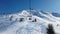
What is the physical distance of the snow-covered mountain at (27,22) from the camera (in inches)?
66.7

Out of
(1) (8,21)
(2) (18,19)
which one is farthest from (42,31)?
(1) (8,21)

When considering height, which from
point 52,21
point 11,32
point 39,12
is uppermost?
point 39,12

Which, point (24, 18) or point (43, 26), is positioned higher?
point (24, 18)

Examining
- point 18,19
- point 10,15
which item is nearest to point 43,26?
point 18,19

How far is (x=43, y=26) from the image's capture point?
1719 mm

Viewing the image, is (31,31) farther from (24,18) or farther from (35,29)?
(24,18)

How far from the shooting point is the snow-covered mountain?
5.56 feet

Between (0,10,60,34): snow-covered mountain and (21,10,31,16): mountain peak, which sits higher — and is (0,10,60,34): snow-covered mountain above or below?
below

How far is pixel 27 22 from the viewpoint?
175 cm

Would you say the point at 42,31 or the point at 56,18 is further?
the point at 56,18

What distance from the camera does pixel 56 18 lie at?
180cm

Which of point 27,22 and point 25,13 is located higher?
point 25,13

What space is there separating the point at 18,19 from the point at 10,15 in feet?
0.42

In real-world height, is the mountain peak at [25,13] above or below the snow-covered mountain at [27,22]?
above
